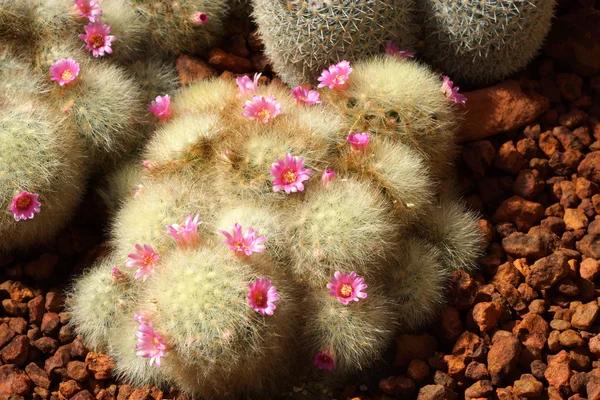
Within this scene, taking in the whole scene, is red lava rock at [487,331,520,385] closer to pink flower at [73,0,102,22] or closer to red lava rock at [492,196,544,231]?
red lava rock at [492,196,544,231]

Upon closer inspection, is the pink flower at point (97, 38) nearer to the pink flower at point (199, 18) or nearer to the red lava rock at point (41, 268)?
the pink flower at point (199, 18)

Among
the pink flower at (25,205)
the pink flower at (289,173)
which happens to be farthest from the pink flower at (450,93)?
the pink flower at (25,205)

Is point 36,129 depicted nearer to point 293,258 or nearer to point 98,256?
point 98,256

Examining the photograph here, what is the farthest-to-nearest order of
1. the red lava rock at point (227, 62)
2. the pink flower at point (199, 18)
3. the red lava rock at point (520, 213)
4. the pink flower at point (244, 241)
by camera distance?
the red lava rock at point (227, 62)
the pink flower at point (199, 18)
the red lava rock at point (520, 213)
the pink flower at point (244, 241)

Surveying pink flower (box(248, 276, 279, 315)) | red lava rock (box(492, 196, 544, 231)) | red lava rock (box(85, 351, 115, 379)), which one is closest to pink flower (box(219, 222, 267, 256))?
pink flower (box(248, 276, 279, 315))

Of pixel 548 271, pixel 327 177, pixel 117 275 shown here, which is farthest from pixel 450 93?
pixel 117 275

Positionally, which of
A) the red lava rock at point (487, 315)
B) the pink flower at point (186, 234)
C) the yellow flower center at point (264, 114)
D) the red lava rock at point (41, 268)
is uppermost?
the yellow flower center at point (264, 114)
